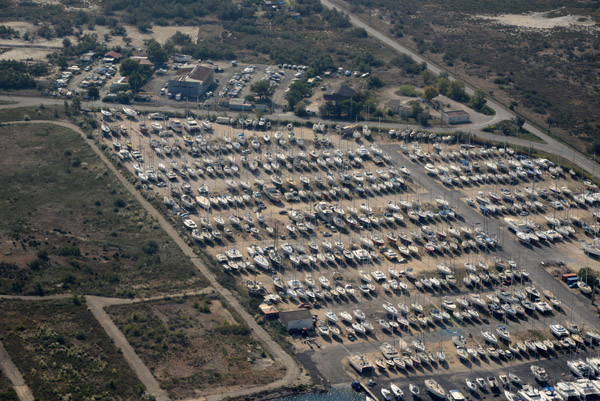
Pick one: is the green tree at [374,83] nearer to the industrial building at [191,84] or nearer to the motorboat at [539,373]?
the industrial building at [191,84]

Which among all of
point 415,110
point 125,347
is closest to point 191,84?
point 415,110

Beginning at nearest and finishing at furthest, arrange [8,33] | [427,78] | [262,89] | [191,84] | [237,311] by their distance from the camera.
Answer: [237,311], [262,89], [191,84], [427,78], [8,33]

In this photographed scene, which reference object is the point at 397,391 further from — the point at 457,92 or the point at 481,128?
the point at 457,92

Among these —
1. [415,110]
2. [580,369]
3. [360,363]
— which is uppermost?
[415,110]

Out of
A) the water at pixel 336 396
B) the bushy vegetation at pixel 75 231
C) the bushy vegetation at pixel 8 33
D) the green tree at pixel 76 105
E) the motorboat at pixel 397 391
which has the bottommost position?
the water at pixel 336 396

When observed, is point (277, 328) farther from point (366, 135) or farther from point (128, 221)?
point (366, 135)

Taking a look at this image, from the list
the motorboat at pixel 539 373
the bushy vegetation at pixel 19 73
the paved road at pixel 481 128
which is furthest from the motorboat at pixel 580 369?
the bushy vegetation at pixel 19 73

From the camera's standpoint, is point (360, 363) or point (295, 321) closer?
point (360, 363)

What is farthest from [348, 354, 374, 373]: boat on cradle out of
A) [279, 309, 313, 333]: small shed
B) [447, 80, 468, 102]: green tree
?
[447, 80, 468, 102]: green tree

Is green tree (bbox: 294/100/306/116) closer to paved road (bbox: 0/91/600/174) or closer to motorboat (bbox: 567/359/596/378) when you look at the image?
paved road (bbox: 0/91/600/174)
